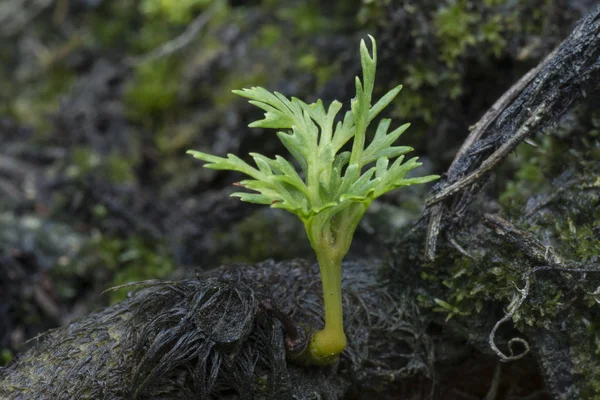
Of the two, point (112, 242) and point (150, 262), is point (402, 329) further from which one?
point (112, 242)

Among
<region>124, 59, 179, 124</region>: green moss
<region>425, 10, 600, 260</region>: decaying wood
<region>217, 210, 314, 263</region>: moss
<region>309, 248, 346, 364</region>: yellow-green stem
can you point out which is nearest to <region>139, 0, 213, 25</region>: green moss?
<region>124, 59, 179, 124</region>: green moss

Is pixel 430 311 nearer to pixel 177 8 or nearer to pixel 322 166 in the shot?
pixel 322 166

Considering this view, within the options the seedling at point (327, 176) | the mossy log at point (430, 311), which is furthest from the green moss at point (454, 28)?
the seedling at point (327, 176)

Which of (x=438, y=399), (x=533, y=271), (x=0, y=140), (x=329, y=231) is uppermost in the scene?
(x=0, y=140)

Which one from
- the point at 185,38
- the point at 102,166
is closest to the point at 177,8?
the point at 185,38

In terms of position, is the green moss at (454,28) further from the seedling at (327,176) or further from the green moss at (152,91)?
the green moss at (152,91)

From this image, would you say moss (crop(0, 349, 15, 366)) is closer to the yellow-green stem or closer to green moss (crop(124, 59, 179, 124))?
the yellow-green stem

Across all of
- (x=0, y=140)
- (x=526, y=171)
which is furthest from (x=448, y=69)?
(x=0, y=140)
